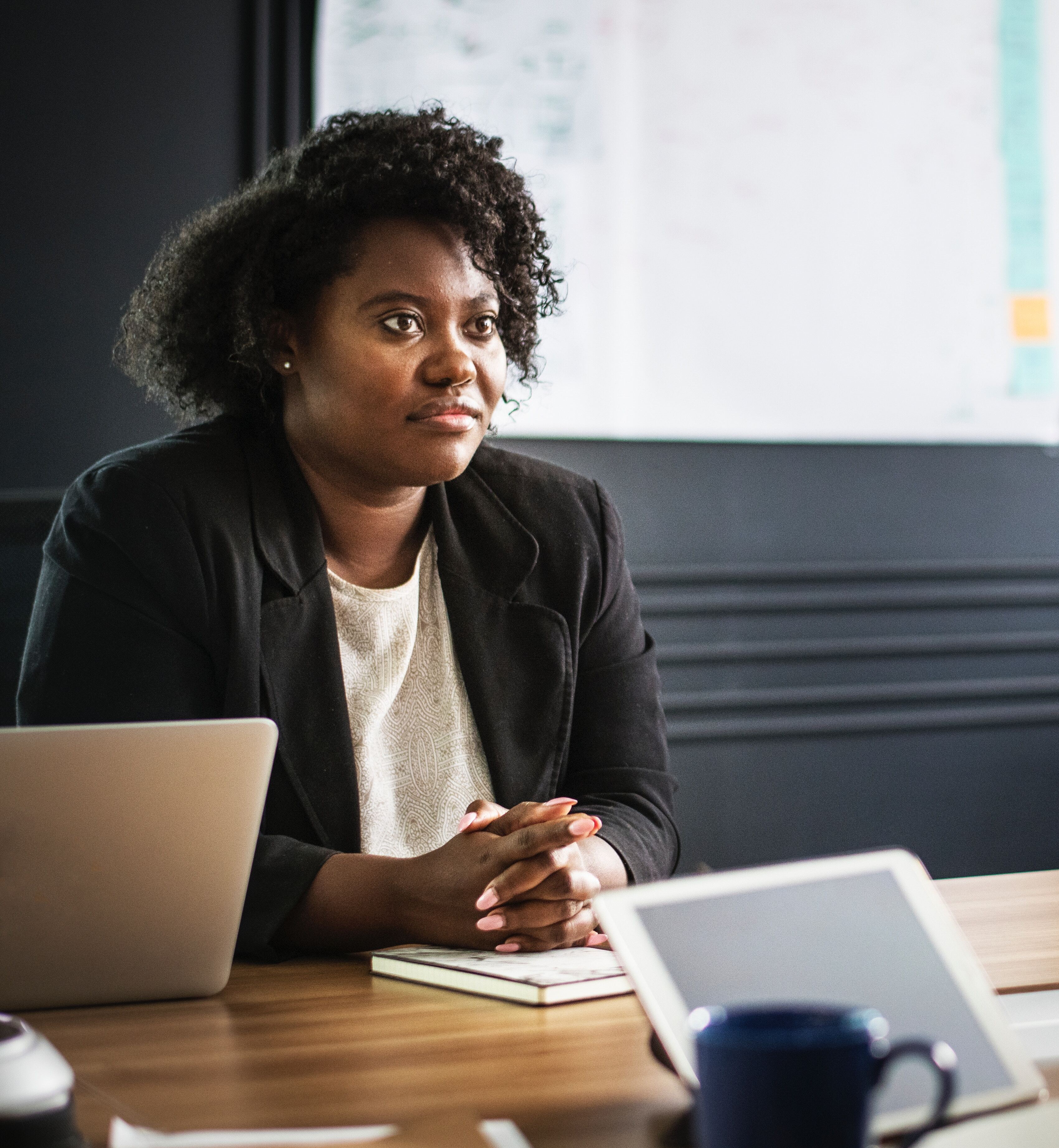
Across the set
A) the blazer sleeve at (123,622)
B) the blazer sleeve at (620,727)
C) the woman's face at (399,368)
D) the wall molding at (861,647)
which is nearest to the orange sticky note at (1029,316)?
the wall molding at (861,647)

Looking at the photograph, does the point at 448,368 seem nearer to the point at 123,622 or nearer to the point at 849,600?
the point at 123,622

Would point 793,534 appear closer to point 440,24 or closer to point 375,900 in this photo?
point 440,24

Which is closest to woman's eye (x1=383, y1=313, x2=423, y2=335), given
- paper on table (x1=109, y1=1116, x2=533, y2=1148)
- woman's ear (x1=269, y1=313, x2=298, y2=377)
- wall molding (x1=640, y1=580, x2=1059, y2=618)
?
woman's ear (x1=269, y1=313, x2=298, y2=377)

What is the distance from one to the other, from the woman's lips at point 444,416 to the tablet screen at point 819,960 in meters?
0.98

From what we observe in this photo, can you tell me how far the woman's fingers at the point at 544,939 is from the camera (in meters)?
1.06

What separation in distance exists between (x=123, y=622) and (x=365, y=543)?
38cm

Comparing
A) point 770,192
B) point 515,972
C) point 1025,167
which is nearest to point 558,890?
point 515,972

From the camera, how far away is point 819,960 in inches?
27.4

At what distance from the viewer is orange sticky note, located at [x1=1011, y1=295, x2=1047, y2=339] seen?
9.29 feet

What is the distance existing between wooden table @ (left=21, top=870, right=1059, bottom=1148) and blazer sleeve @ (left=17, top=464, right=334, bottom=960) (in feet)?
1.11

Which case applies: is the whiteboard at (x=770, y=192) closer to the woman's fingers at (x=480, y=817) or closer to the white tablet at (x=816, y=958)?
the woman's fingers at (x=480, y=817)

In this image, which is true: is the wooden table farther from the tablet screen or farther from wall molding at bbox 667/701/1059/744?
wall molding at bbox 667/701/1059/744

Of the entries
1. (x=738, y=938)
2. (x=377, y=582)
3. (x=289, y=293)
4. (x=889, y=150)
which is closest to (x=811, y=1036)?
(x=738, y=938)

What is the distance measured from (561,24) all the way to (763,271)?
0.60m
